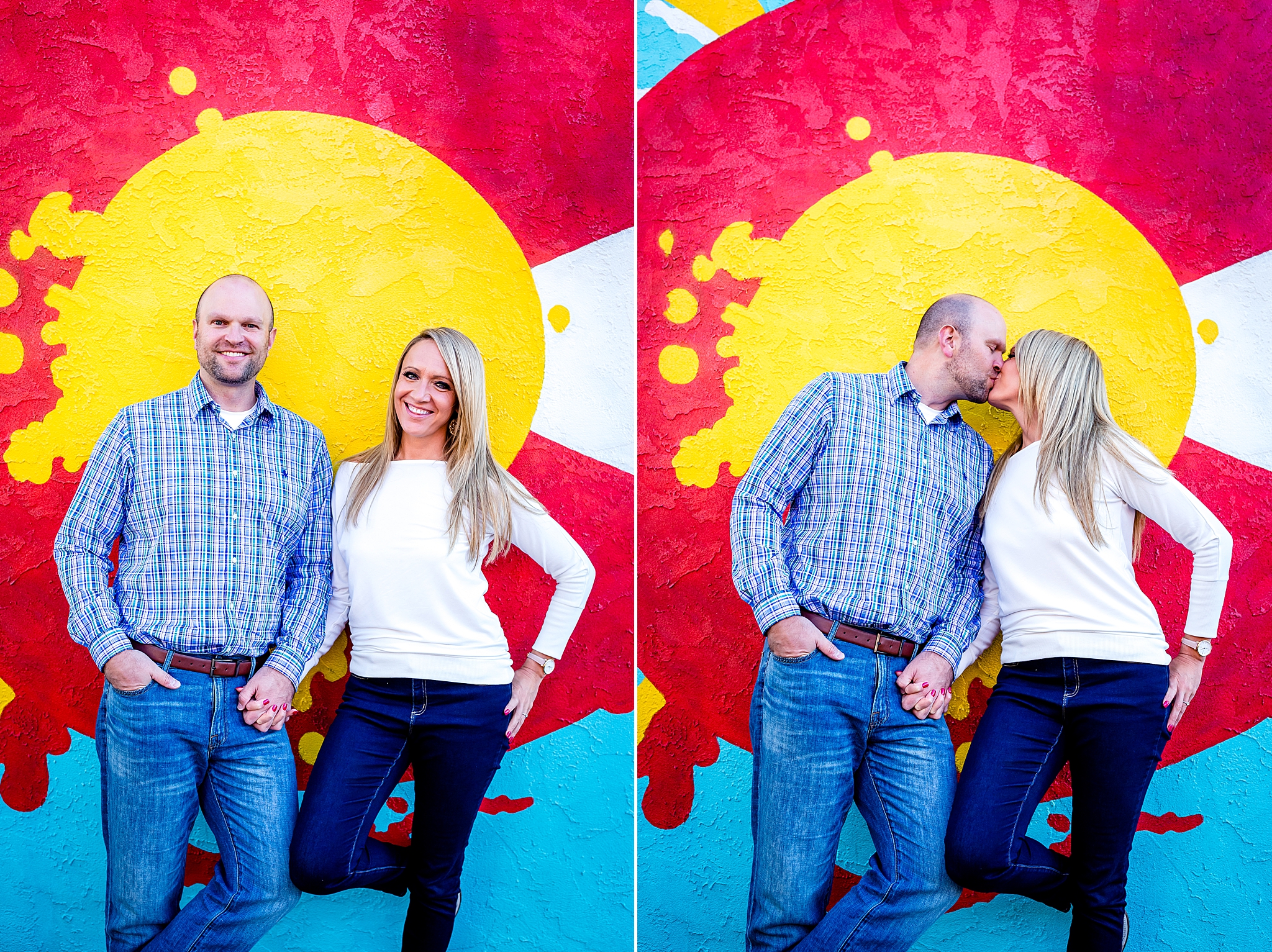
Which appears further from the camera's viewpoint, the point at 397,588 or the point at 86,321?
the point at 86,321

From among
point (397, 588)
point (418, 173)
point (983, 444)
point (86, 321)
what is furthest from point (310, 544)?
point (983, 444)

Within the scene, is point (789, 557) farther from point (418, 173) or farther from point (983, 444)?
point (418, 173)

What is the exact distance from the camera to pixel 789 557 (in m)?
2.70

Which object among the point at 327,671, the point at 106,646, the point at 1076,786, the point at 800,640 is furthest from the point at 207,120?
the point at 1076,786

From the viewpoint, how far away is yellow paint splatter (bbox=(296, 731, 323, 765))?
2934 mm

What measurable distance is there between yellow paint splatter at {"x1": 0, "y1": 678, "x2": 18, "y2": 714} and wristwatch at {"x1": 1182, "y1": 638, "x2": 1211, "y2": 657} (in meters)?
3.85

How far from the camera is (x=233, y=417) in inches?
105

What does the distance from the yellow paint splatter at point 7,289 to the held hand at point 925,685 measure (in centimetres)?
319

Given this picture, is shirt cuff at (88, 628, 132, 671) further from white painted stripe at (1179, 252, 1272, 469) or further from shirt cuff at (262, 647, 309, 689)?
white painted stripe at (1179, 252, 1272, 469)

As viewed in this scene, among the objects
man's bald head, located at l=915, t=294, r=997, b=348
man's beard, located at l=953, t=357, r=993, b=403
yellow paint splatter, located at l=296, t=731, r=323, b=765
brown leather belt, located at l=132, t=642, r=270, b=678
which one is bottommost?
yellow paint splatter, located at l=296, t=731, r=323, b=765

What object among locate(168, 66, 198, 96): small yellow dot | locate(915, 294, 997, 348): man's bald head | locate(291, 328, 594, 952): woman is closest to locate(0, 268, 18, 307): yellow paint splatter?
locate(168, 66, 198, 96): small yellow dot

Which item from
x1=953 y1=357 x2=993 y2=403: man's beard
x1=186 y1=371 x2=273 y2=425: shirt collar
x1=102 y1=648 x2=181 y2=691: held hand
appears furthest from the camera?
x1=953 y1=357 x2=993 y2=403: man's beard

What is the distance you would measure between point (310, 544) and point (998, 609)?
2.21 m

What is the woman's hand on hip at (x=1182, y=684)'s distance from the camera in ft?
8.76
